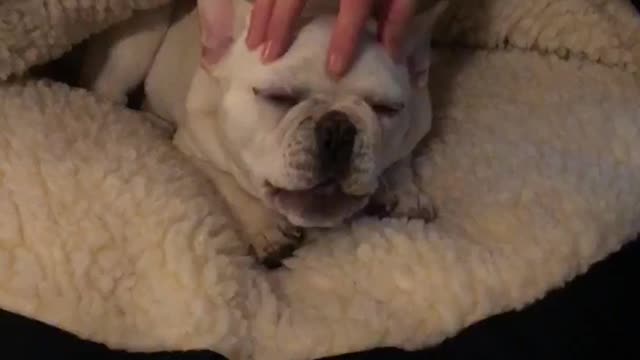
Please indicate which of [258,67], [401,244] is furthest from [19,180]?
[401,244]

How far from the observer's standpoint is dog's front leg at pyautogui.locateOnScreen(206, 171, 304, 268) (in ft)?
4.09

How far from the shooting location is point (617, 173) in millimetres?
1346

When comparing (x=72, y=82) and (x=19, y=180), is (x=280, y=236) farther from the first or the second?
(x=72, y=82)

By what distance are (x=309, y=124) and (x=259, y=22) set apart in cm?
13

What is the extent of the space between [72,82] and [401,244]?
22.3 inches

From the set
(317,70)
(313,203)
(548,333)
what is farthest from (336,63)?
(548,333)

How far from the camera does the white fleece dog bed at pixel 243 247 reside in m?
1.09

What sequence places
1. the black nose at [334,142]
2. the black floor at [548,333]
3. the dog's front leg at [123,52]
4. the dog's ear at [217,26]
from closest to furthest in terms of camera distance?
the black floor at [548,333] → the black nose at [334,142] → the dog's ear at [217,26] → the dog's front leg at [123,52]

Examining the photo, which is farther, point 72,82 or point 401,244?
point 72,82

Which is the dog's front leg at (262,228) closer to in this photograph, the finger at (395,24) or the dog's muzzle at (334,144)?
the dog's muzzle at (334,144)

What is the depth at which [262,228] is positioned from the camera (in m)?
1.26

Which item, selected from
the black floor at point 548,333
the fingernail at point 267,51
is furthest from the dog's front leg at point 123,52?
the black floor at point 548,333

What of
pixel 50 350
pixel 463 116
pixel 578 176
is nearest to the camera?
pixel 50 350

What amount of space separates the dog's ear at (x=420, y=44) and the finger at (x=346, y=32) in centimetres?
13
